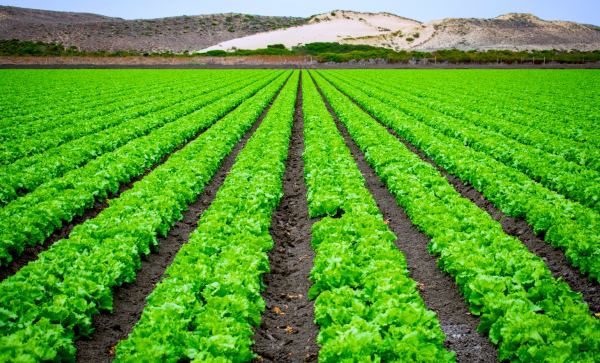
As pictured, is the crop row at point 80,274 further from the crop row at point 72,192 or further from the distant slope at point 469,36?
the distant slope at point 469,36

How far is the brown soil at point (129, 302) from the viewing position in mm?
4777

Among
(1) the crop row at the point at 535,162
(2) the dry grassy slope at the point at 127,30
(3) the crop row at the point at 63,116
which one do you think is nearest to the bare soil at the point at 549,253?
(1) the crop row at the point at 535,162

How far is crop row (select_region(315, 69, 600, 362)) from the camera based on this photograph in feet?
13.4

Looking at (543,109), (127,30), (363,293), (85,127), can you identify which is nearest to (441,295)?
(363,293)

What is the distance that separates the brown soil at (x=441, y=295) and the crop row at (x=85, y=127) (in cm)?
1340

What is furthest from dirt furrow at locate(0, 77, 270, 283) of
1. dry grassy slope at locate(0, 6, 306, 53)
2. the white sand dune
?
the white sand dune

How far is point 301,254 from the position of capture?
740 centimetres

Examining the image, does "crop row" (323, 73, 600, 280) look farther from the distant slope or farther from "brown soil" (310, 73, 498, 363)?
the distant slope

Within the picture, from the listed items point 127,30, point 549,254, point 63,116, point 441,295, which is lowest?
point 441,295

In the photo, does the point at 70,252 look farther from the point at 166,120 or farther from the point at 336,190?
the point at 166,120

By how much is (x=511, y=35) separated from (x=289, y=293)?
172640 mm

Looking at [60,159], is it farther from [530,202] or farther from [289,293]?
[530,202]

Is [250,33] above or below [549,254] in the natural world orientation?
above

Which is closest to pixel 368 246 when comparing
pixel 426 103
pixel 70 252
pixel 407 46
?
pixel 70 252
